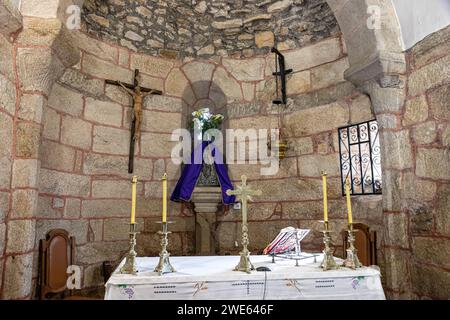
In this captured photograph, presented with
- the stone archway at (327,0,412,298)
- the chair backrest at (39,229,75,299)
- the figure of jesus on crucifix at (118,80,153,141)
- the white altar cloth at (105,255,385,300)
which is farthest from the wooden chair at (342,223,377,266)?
the figure of jesus on crucifix at (118,80,153,141)

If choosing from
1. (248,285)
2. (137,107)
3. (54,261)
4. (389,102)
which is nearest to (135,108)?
(137,107)

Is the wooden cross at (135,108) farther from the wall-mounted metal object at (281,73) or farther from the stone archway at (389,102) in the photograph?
the stone archway at (389,102)

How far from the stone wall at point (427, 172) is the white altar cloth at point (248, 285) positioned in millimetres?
1230

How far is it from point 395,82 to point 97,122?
324cm

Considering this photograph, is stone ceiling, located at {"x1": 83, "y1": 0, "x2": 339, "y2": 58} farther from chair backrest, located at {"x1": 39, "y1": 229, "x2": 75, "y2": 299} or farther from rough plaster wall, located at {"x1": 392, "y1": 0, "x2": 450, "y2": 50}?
chair backrest, located at {"x1": 39, "y1": 229, "x2": 75, "y2": 299}

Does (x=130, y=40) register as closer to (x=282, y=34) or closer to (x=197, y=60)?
(x=197, y=60)

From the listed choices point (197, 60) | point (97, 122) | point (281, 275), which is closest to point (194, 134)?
point (197, 60)

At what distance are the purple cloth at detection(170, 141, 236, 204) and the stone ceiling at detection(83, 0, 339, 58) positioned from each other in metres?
1.53

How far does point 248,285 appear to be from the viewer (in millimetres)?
1905

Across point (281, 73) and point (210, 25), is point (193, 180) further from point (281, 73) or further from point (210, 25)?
point (210, 25)

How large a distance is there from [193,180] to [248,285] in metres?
2.56

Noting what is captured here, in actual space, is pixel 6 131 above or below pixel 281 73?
below

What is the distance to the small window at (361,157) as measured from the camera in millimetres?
3686

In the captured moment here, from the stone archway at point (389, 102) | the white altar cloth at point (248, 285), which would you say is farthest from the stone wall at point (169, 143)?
the white altar cloth at point (248, 285)
